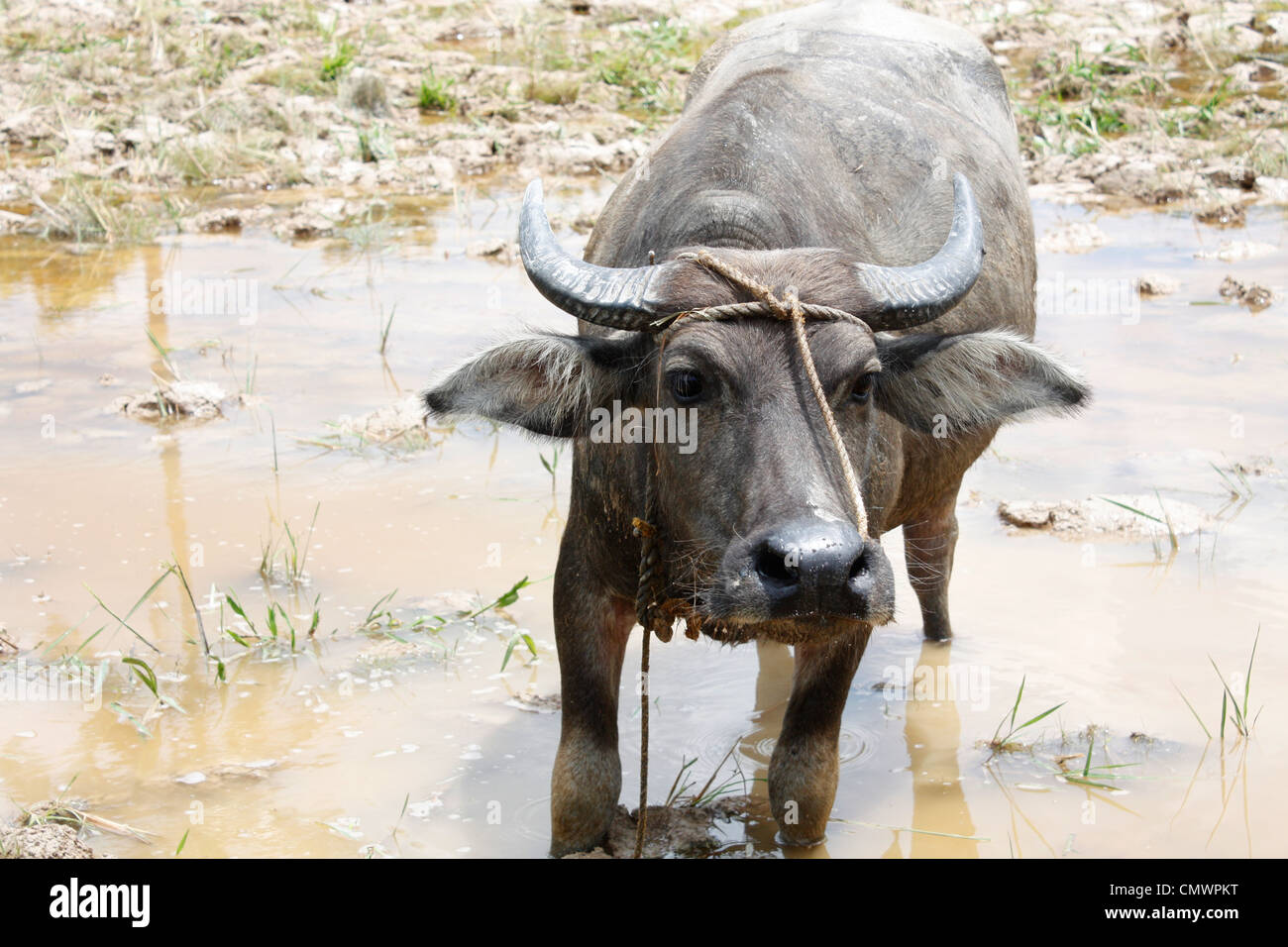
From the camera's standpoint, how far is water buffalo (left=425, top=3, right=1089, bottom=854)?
2.62 metres

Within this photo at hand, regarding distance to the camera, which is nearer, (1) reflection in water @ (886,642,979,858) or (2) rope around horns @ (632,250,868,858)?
(2) rope around horns @ (632,250,868,858)

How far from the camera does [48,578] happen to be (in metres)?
4.44

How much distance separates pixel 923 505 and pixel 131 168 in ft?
23.6

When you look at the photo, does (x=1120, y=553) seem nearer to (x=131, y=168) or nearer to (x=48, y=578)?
(x=48, y=578)

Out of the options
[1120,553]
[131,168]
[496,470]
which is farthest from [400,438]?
[131,168]

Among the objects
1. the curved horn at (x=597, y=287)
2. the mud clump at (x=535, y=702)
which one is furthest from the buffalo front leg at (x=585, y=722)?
the curved horn at (x=597, y=287)

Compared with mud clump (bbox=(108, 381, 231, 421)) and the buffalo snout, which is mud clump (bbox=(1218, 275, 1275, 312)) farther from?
the buffalo snout

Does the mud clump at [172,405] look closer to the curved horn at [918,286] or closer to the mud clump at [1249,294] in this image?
the curved horn at [918,286]

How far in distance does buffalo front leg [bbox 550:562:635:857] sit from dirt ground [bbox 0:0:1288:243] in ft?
17.4

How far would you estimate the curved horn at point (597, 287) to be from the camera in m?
2.81

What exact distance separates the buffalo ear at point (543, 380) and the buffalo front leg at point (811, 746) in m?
0.85

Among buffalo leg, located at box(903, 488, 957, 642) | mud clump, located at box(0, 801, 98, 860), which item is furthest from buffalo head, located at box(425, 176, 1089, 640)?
mud clump, located at box(0, 801, 98, 860)

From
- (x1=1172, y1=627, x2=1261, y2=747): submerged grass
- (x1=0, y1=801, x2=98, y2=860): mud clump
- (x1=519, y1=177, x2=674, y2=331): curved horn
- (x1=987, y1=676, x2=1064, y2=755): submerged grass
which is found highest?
(x1=519, y1=177, x2=674, y2=331): curved horn

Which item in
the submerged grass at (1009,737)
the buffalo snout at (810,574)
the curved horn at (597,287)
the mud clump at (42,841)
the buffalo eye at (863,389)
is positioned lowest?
the submerged grass at (1009,737)
